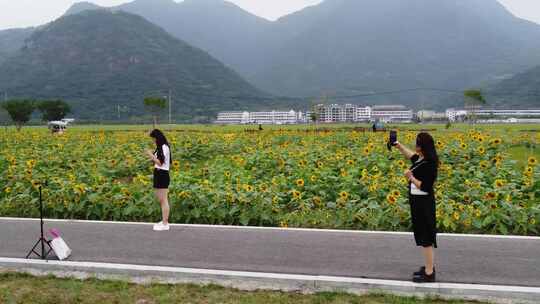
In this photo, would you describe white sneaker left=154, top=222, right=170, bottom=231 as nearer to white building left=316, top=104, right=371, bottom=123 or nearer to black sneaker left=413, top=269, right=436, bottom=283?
black sneaker left=413, top=269, right=436, bottom=283

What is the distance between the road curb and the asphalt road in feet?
0.82

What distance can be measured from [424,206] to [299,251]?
1891mm

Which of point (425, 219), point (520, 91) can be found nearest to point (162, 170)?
point (425, 219)

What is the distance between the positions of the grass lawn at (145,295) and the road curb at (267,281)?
0.15m

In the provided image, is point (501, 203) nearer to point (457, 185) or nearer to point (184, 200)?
point (457, 185)

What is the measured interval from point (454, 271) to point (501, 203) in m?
2.80

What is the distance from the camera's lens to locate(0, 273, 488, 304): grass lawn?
498 centimetres

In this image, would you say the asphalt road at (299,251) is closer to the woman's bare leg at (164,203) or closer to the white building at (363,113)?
the woman's bare leg at (164,203)

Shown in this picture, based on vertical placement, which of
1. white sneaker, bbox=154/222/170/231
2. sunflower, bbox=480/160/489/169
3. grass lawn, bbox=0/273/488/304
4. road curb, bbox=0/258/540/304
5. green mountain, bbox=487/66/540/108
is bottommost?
grass lawn, bbox=0/273/488/304

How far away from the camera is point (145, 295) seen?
5.18 meters

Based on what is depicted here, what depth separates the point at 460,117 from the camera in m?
134

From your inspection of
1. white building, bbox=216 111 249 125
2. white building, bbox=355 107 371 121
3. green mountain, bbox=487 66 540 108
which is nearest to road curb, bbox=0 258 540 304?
white building, bbox=216 111 249 125

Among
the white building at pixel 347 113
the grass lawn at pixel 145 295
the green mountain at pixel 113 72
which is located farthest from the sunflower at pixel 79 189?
the white building at pixel 347 113

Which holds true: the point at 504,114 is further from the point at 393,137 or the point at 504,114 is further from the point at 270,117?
the point at 393,137
